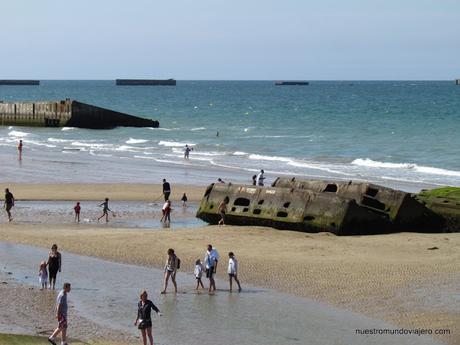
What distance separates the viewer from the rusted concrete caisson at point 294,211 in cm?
2939

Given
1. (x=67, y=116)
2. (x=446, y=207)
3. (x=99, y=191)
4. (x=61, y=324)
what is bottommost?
(x=99, y=191)

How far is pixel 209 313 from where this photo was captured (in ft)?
64.5

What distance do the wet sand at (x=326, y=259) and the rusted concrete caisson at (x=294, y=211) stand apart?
1.82ft

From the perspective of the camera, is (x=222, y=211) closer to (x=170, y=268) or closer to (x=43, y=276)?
(x=170, y=268)

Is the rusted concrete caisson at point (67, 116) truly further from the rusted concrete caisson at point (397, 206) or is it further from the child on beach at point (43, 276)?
the child on beach at point (43, 276)

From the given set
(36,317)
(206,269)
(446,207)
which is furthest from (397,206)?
(36,317)

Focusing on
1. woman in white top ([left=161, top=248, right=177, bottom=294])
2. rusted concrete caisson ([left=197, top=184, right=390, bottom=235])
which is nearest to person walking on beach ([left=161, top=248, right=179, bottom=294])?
woman in white top ([left=161, top=248, right=177, bottom=294])

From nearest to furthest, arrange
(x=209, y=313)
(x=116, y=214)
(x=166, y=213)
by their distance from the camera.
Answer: (x=209, y=313)
(x=166, y=213)
(x=116, y=214)

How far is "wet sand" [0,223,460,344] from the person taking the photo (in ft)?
67.1

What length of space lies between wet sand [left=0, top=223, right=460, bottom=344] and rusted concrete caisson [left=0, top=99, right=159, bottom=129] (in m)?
59.4

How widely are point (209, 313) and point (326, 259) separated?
6.36 meters

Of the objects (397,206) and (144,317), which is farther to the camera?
(397,206)

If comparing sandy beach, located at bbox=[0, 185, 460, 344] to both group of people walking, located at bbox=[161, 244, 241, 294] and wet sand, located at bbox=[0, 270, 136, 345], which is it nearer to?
group of people walking, located at bbox=[161, 244, 241, 294]

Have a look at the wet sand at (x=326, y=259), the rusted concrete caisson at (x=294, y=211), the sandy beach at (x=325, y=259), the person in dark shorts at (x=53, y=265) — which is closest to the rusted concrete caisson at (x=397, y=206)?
the rusted concrete caisson at (x=294, y=211)
